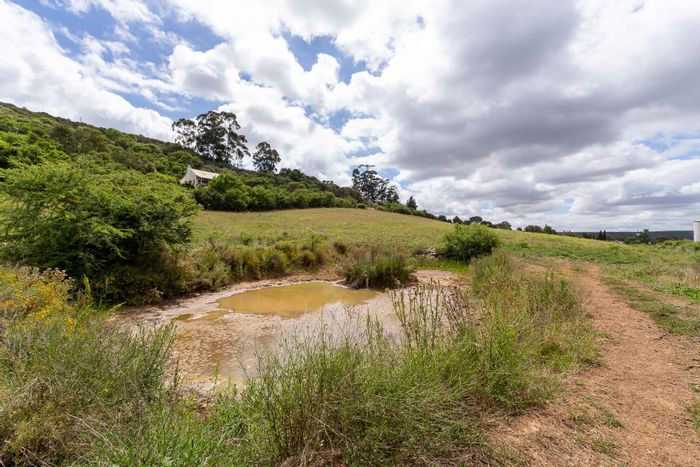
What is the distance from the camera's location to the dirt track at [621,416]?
8.25 feet

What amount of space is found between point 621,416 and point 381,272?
369 inches

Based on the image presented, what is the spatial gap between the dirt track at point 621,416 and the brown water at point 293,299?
21.2 ft

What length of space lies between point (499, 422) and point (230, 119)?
84053 mm

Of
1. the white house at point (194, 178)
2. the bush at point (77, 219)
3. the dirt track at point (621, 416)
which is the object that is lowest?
the dirt track at point (621, 416)

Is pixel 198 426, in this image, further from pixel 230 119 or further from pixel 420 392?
pixel 230 119

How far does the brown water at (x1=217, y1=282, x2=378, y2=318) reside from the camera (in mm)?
8995

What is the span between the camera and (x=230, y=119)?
245 feet

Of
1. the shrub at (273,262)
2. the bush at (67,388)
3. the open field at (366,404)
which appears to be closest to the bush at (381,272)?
the shrub at (273,262)

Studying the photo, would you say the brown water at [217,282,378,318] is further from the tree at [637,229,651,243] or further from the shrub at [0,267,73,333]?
the tree at [637,229,651,243]

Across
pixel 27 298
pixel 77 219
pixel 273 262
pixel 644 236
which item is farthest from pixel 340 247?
pixel 644 236

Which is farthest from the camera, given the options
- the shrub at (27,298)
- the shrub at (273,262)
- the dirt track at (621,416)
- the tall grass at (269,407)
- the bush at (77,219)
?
the shrub at (273,262)

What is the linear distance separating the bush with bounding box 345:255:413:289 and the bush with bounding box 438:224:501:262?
24.2ft

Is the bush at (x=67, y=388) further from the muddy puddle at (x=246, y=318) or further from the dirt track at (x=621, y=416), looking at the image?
the dirt track at (x=621, y=416)

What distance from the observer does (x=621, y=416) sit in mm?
3061
